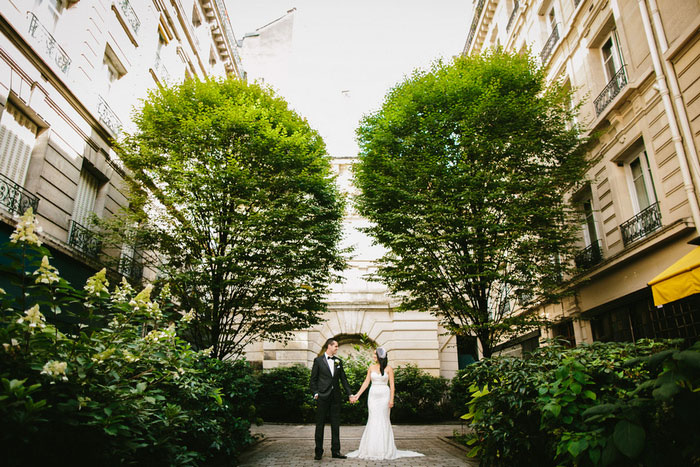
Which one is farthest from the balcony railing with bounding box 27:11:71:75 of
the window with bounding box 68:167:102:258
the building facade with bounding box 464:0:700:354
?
the building facade with bounding box 464:0:700:354

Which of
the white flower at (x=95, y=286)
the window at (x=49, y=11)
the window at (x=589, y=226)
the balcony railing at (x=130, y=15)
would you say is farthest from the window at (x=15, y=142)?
the window at (x=589, y=226)

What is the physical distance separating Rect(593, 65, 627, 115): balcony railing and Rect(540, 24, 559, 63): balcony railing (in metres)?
4.24

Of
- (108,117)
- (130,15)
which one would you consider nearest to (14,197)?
(108,117)

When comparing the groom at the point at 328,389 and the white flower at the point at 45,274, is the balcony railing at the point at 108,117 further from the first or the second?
the white flower at the point at 45,274

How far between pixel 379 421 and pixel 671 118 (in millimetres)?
9562

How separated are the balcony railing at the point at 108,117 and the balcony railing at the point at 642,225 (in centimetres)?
1556

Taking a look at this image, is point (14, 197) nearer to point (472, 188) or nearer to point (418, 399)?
point (472, 188)

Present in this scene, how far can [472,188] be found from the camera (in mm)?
11000

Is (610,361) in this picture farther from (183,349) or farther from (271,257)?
(271,257)

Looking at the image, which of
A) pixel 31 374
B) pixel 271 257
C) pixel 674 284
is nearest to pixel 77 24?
pixel 271 257

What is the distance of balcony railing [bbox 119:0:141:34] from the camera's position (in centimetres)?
1420

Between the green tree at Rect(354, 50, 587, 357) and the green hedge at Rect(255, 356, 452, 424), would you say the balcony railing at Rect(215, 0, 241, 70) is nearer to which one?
the green tree at Rect(354, 50, 587, 357)

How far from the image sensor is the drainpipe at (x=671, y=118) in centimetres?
928

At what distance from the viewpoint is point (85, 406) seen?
3428mm
